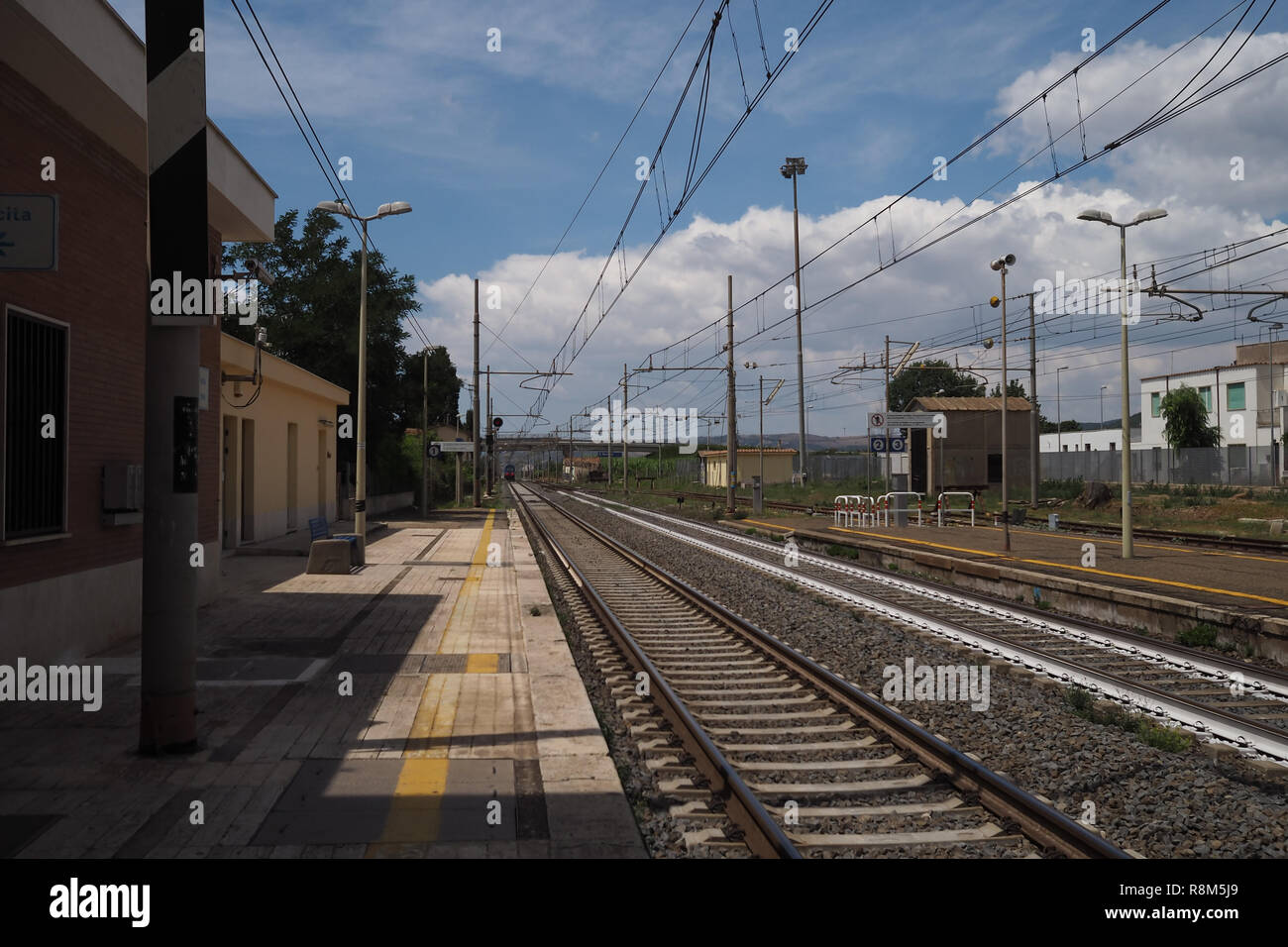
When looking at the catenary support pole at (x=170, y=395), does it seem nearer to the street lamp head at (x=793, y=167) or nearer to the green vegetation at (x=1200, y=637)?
the green vegetation at (x=1200, y=637)

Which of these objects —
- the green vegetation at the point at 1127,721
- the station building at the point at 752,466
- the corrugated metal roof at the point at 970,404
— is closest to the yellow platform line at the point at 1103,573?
the green vegetation at the point at 1127,721

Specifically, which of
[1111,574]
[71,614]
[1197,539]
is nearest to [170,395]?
[71,614]

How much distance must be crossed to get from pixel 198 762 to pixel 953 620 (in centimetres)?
937

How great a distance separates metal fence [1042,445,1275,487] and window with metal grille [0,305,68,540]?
49943mm

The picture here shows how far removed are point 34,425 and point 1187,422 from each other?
6320 centimetres

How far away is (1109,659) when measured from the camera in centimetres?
1040

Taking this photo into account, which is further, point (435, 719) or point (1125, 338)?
point (1125, 338)

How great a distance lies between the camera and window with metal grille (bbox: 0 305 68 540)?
8445mm

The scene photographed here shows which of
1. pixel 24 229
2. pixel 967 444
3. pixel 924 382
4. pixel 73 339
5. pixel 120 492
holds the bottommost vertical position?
pixel 120 492

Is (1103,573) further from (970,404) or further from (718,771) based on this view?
(970,404)

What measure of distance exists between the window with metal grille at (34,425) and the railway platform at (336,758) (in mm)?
1537

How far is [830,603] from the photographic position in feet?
46.9
